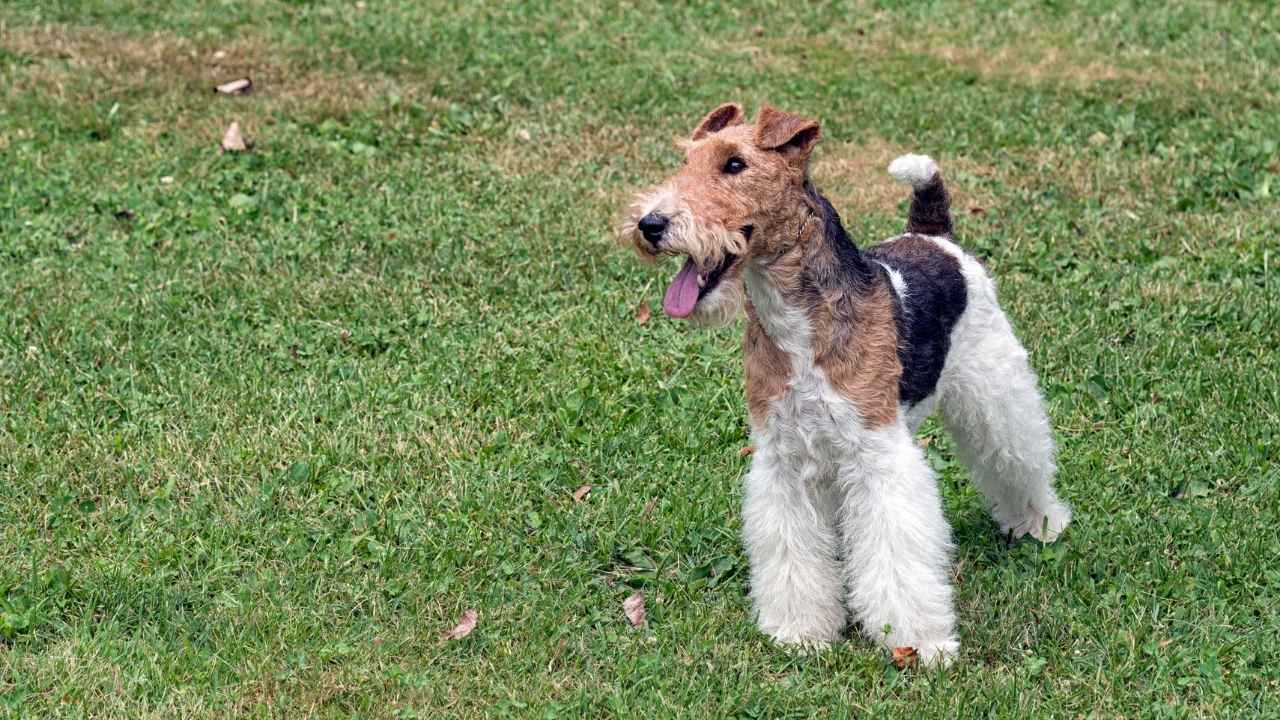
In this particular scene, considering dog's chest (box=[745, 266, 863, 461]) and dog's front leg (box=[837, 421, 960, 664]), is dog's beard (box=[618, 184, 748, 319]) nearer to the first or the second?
dog's chest (box=[745, 266, 863, 461])

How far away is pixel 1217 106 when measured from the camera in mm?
9852

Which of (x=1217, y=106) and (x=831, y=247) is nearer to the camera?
(x=831, y=247)

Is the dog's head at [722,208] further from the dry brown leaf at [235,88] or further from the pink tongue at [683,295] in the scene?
the dry brown leaf at [235,88]

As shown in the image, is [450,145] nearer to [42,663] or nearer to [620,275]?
[620,275]

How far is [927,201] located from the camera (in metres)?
5.34

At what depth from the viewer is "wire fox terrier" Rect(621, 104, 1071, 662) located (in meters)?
4.16

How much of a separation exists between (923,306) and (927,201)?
2.20ft

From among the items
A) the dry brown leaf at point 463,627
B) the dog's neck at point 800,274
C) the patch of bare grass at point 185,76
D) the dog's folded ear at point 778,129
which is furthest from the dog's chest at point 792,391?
the patch of bare grass at point 185,76

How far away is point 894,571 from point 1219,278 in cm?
390

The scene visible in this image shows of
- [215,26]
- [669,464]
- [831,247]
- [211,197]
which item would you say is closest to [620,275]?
[669,464]

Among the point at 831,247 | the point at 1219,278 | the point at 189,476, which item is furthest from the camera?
the point at 1219,278

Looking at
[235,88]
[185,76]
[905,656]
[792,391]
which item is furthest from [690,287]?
[185,76]

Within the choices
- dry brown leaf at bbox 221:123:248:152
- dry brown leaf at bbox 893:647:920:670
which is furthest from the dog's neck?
dry brown leaf at bbox 221:123:248:152

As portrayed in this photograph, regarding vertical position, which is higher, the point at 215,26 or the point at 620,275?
the point at 620,275
